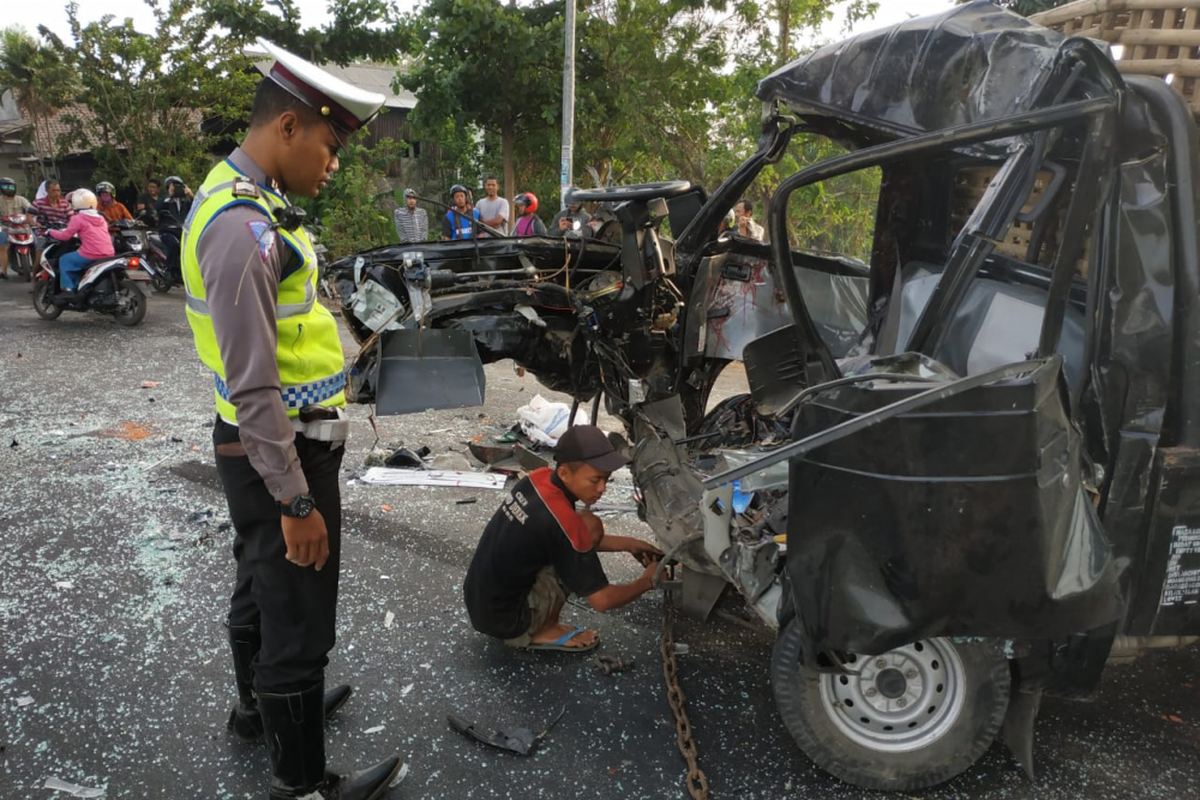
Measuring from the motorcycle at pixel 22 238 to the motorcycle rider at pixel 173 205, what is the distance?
97.5 inches

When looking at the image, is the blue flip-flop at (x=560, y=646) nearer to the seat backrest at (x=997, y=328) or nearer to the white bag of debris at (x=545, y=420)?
the seat backrest at (x=997, y=328)

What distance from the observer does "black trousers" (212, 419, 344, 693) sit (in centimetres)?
205

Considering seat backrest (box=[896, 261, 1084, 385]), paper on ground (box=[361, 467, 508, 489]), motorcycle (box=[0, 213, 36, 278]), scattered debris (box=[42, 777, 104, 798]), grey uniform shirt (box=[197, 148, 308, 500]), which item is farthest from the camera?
motorcycle (box=[0, 213, 36, 278])

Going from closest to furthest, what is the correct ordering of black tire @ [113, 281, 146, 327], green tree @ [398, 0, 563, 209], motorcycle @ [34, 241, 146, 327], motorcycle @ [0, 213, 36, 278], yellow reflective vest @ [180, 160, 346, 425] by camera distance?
yellow reflective vest @ [180, 160, 346, 425] → motorcycle @ [34, 241, 146, 327] → black tire @ [113, 281, 146, 327] → green tree @ [398, 0, 563, 209] → motorcycle @ [0, 213, 36, 278]

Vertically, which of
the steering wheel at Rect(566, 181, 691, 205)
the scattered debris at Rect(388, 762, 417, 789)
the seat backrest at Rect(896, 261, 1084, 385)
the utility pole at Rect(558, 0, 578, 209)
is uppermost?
the utility pole at Rect(558, 0, 578, 209)

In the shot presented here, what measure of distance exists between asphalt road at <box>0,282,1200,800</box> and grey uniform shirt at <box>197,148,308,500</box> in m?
1.16

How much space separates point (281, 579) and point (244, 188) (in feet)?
3.09

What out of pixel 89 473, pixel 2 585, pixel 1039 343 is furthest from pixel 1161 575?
pixel 89 473

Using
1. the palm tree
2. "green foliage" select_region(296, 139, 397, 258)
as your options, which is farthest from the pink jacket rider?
the palm tree

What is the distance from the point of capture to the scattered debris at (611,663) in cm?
301

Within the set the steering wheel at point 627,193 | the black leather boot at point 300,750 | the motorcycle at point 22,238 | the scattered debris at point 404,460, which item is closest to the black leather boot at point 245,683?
the black leather boot at point 300,750

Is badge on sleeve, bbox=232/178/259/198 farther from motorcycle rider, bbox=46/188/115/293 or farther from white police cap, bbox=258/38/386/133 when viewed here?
motorcycle rider, bbox=46/188/115/293

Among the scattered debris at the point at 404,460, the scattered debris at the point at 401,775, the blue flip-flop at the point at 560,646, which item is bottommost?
the scattered debris at the point at 401,775

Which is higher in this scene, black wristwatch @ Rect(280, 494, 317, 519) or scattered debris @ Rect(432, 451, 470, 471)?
black wristwatch @ Rect(280, 494, 317, 519)
